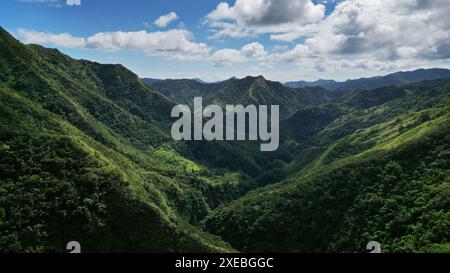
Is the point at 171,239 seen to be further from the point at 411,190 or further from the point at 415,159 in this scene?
the point at 415,159

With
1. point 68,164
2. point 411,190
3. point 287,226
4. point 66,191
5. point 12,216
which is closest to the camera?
point 12,216

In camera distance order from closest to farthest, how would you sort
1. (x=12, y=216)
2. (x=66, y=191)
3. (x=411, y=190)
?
(x=12, y=216) → (x=66, y=191) → (x=411, y=190)
